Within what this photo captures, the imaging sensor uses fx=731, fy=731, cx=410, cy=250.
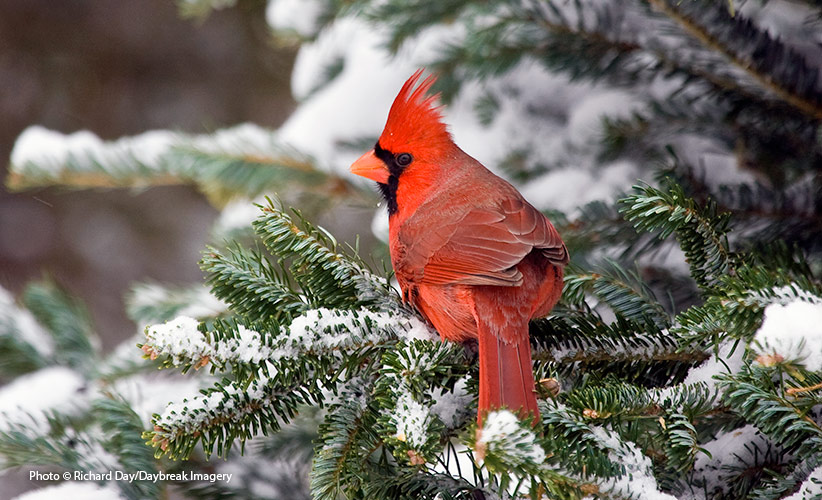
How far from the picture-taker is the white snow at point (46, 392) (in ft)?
5.93

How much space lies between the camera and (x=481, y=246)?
1419 mm

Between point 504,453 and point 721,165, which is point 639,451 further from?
point 721,165

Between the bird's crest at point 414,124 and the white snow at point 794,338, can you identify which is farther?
the bird's crest at point 414,124

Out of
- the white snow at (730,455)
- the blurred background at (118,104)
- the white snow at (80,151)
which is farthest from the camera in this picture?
the blurred background at (118,104)

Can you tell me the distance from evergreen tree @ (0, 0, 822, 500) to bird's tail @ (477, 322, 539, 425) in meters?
0.05

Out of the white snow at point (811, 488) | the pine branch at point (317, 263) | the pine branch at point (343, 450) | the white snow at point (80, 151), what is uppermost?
the white snow at point (80, 151)

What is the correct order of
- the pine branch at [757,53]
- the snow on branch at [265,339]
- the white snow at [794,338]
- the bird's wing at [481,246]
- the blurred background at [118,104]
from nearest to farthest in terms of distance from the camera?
the white snow at [794,338] → the snow on branch at [265,339] → the bird's wing at [481,246] → the pine branch at [757,53] → the blurred background at [118,104]

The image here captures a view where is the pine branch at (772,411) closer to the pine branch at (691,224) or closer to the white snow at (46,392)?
the pine branch at (691,224)

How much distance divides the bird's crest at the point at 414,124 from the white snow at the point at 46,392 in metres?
1.03

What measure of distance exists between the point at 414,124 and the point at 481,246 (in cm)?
42

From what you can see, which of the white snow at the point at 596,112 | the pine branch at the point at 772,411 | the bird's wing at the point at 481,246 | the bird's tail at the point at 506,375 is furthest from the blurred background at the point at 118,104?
the pine branch at the point at 772,411

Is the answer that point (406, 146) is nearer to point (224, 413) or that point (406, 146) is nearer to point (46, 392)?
point (224, 413)

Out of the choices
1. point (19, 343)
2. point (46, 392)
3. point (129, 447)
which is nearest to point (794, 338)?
point (129, 447)

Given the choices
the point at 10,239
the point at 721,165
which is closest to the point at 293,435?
the point at 721,165
